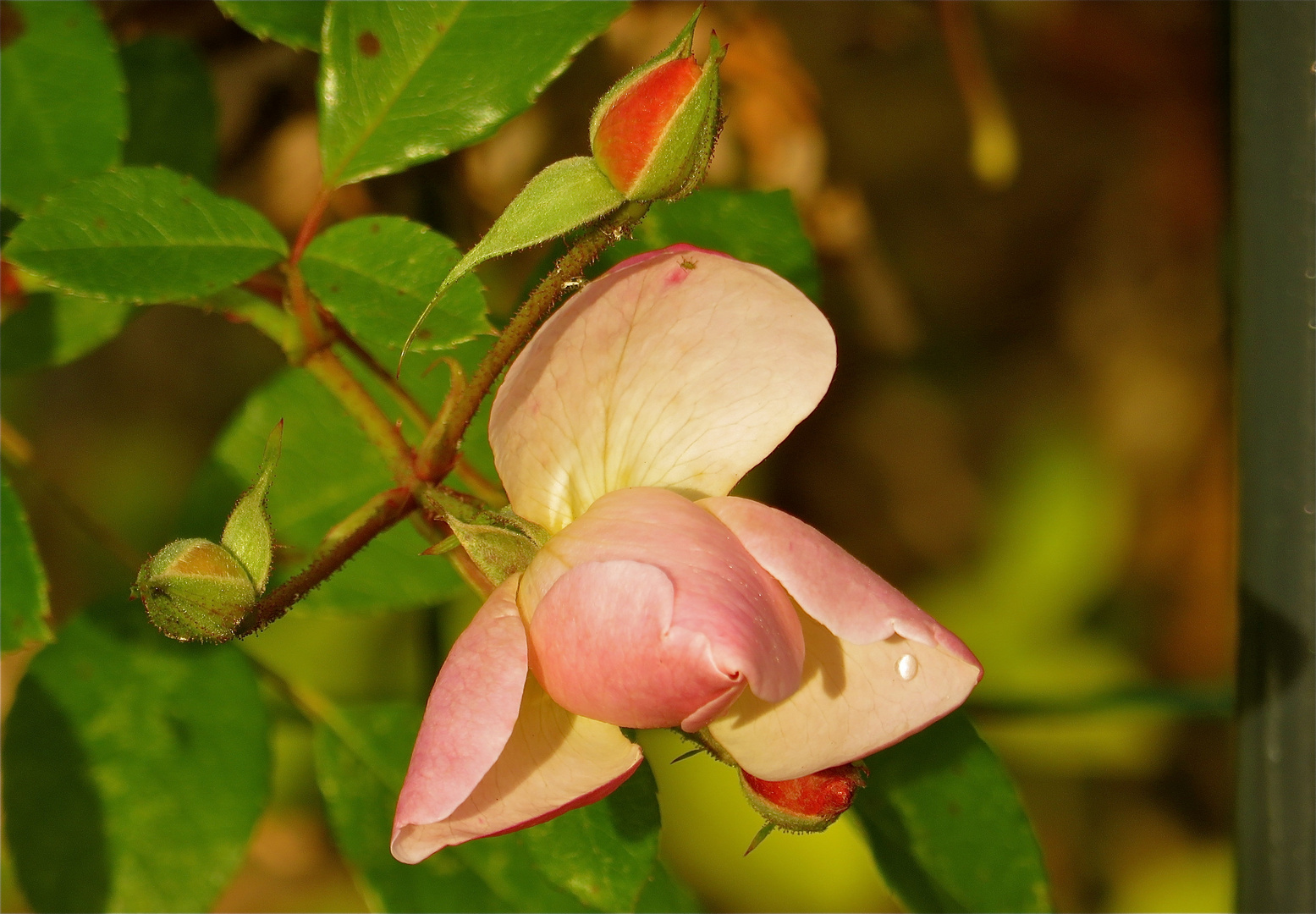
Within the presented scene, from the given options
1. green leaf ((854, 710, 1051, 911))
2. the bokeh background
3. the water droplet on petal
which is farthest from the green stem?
the bokeh background

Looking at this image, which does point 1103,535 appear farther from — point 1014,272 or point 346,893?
point 346,893

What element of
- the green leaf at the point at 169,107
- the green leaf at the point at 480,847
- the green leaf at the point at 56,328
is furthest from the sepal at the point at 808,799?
the green leaf at the point at 169,107

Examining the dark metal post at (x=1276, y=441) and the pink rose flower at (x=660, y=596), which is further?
the dark metal post at (x=1276, y=441)

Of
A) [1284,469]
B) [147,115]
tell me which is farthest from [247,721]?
[1284,469]

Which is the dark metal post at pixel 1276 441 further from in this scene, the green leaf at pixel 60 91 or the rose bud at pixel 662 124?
the green leaf at pixel 60 91

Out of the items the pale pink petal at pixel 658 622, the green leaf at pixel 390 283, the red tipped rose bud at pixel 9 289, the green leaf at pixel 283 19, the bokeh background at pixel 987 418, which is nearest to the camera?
the pale pink petal at pixel 658 622

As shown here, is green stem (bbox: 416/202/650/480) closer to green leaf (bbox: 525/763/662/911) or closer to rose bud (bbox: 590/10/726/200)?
rose bud (bbox: 590/10/726/200)
